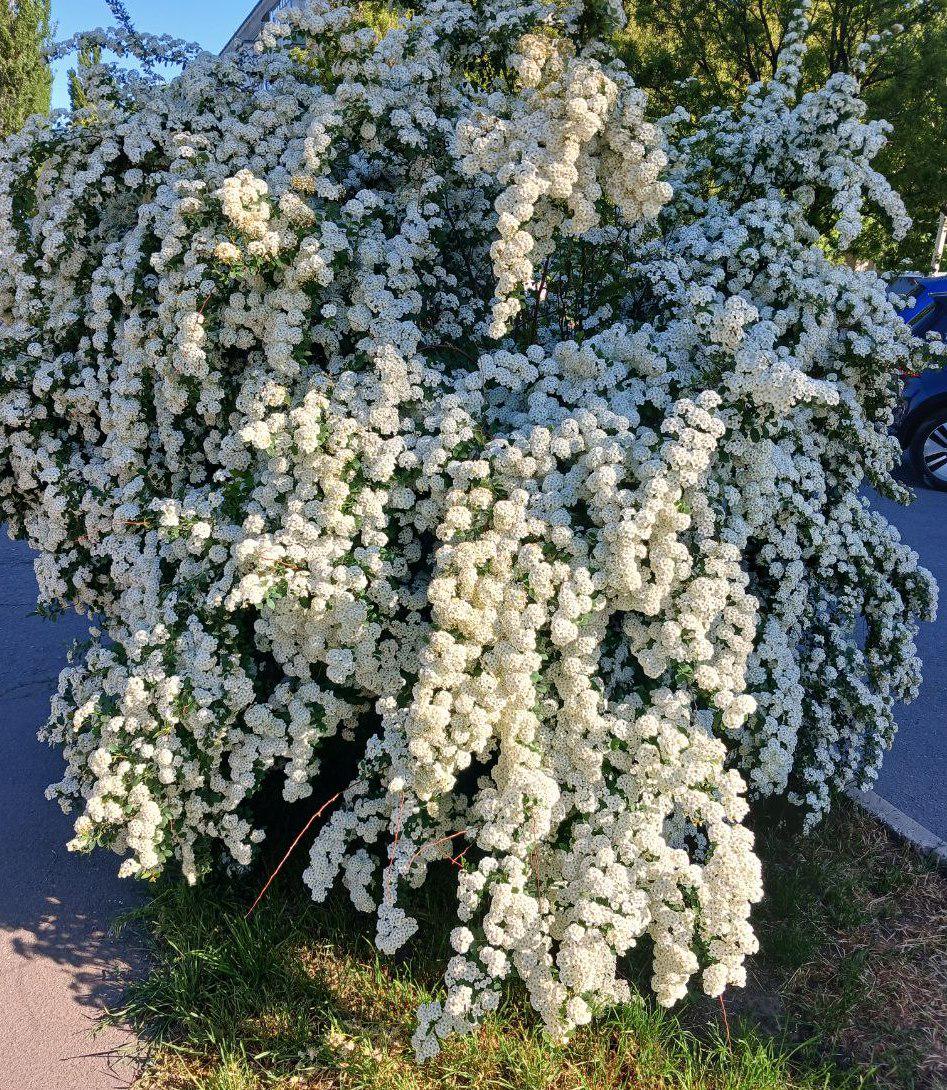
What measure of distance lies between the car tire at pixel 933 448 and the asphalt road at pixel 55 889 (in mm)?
3613

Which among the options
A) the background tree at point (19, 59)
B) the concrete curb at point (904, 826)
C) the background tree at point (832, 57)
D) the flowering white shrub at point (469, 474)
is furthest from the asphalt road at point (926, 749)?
the background tree at point (19, 59)

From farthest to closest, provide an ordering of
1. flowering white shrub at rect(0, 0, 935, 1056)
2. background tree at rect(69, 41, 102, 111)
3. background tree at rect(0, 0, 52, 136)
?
background tree at rect(0, 0, 52, 136) < background tree at rect(69, 41, 102, 111) < flowering white shrub at rect(0, 0, 935, 1056)

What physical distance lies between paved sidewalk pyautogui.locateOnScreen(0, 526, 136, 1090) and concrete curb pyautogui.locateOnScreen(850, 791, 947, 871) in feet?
8.53

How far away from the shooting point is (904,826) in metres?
3.20

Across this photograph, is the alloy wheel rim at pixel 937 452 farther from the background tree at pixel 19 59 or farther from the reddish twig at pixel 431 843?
the background tree at pixel 19 59

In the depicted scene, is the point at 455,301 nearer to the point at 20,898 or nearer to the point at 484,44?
the point at 484,44

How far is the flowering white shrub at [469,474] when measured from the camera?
2.18m

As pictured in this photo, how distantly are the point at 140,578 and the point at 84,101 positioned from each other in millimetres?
2395

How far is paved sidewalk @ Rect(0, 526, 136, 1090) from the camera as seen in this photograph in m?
2.40

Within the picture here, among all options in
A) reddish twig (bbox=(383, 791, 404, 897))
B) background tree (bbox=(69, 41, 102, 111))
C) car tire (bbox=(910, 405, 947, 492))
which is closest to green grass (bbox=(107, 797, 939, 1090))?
reddish twig (bbox=(383, 791, 404, 897))

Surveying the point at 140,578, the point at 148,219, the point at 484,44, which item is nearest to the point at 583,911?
the point at 140,578

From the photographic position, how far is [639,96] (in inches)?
102

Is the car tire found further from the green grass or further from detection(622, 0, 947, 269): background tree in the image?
the green grass

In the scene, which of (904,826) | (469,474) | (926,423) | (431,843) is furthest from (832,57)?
(431,843)
